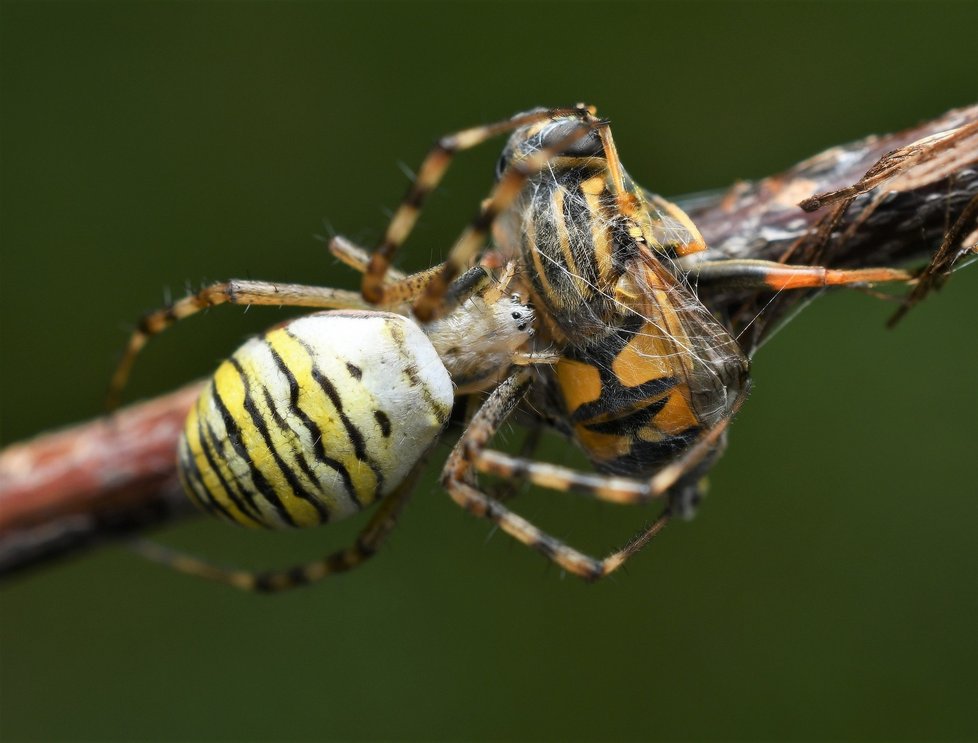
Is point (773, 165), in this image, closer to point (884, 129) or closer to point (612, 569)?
point (884, 129)

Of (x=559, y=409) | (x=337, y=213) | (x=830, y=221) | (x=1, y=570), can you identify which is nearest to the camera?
(x=830, y=221)

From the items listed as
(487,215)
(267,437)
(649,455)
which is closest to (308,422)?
(267,437)

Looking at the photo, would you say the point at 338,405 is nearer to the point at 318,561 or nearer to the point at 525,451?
the point at 525,451

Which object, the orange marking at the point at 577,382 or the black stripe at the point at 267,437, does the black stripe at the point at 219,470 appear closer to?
the black stripe at the point at 267,437

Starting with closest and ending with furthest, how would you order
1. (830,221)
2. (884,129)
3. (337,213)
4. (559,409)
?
(830,221)
(559,409)
(884,129)
(337,213)

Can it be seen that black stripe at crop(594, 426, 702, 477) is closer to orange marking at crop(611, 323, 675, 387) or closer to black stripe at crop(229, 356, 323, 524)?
orange marking at crop(611, 323, 675, 387)

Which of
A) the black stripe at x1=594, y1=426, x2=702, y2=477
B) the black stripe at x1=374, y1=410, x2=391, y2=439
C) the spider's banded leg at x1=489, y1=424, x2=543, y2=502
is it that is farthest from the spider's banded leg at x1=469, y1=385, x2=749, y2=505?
the spider's banded leg at x1=489, y1=424, x2=543, y2=502

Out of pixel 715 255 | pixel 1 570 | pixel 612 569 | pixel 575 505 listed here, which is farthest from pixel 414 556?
pixel 715 255
